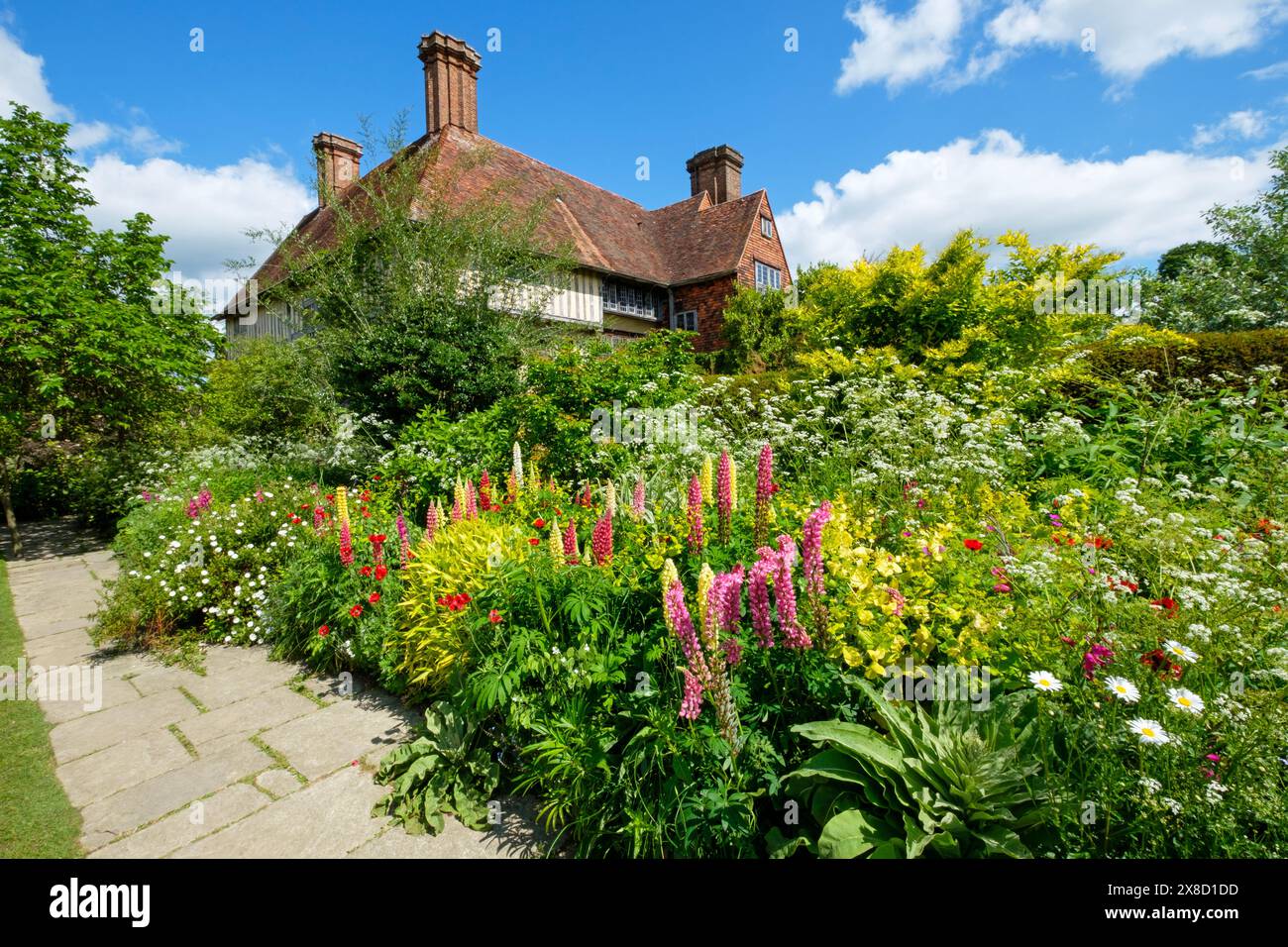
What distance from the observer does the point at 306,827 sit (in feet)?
8.09

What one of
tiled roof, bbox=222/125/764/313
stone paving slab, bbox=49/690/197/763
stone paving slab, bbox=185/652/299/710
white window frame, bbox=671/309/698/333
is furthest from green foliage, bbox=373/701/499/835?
white window frame, bbox=671/309/698/333

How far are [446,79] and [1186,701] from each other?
20.5 metres

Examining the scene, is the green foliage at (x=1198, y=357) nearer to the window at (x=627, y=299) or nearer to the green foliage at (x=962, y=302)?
the green foliage at (x=962, y=302)

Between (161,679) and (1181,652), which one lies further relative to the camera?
(161,679)

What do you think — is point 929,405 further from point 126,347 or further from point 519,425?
point 126,347

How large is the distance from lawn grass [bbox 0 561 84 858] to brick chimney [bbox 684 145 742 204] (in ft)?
85.8

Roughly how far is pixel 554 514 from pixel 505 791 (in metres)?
1.78

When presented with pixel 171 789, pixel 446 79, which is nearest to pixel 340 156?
pixel 446 79

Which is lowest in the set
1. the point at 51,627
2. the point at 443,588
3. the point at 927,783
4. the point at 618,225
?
the point at 51,627

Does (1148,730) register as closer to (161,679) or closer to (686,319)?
(161,679)

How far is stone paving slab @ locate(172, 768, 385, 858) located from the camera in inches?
92.5

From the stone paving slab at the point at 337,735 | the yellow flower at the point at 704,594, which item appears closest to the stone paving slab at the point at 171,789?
the stone paving slab at the point at 337,735

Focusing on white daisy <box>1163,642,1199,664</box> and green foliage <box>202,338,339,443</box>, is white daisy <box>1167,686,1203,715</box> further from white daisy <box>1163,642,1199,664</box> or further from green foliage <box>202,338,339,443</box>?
green foliage <box>202,338,339,443</box>
